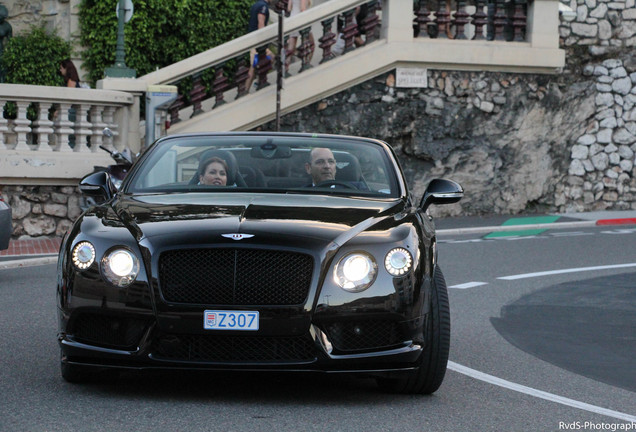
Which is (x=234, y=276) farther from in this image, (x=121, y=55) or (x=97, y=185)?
(x=121, y=55)

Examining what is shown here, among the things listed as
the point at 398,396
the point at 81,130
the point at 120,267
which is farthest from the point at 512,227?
the point at 120,267

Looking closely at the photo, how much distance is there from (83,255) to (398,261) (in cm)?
159

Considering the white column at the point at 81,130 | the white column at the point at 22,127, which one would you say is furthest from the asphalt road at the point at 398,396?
the white column at the point at 81,130

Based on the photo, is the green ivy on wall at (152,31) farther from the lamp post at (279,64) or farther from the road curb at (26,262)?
the road curb at (26,262)

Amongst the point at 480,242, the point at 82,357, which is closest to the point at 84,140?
the point at 480,242

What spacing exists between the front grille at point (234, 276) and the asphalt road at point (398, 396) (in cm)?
55

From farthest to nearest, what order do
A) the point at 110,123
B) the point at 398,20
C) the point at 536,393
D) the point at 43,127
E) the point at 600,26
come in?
the point at 600,26, the point at 398,20, the point at 110,123, the point at 43,127, the point at 536,393

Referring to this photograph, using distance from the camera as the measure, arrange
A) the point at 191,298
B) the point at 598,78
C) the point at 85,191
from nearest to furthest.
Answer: the point at 191,298 → the point at 85,191 → the point at 598,78

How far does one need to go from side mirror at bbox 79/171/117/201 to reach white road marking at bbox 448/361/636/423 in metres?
2.37

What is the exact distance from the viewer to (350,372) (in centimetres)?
658

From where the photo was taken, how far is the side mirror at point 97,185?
8070 millimetres

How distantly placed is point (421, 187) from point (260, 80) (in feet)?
11.0

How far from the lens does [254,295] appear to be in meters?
6.43

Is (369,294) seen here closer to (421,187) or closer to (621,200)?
(421,187)
